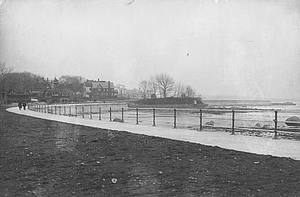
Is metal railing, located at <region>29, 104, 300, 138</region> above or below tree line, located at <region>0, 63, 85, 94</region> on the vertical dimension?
below

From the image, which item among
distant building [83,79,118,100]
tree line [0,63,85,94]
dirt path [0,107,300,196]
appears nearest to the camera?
dirt path [0,107,300,196]

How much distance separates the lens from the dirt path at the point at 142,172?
14.6ft

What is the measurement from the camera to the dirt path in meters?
4.46

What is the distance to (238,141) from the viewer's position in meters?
9.58

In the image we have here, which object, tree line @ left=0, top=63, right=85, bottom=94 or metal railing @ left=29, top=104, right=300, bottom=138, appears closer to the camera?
metal railing @ left=29, top=104, right=300, bottom=138

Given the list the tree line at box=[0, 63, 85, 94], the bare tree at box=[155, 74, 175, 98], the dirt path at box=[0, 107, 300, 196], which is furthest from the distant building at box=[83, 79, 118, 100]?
the dirt path at box=[0, 107, 300, 196]

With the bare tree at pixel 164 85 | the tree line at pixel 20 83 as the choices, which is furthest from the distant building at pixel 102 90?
the bare tree at pixel 164 85

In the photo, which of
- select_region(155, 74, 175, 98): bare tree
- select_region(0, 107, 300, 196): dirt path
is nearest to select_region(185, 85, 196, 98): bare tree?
select_region(155, 74, 175, 98): bare tree

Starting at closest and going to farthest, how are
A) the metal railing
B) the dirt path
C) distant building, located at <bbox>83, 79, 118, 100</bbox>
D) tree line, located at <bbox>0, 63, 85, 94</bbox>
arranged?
the dirt path < the metal railing < tree line, located at <bbox>0, 63, 85, 94</bbox> < distant building, located at <bbox>83, 79, 118, 100</bbox>

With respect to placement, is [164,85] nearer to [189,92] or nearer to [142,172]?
[189,92]

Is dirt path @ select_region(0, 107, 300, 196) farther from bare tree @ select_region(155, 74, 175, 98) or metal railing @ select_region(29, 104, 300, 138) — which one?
bare tree @ select_region(155, 74, 175, 98)

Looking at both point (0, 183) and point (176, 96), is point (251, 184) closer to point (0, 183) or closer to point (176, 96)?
point (0, 183)

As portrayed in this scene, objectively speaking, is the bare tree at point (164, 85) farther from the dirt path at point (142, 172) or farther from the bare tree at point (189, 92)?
the dirt path at point (142, 172)

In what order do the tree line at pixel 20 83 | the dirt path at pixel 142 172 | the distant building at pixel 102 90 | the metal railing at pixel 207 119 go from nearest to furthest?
the dirt path at pixel 142 172 < the metal railing at pixel 207 119 < the tree line at pixel 20 83 < the distant building at pixel 102 90
